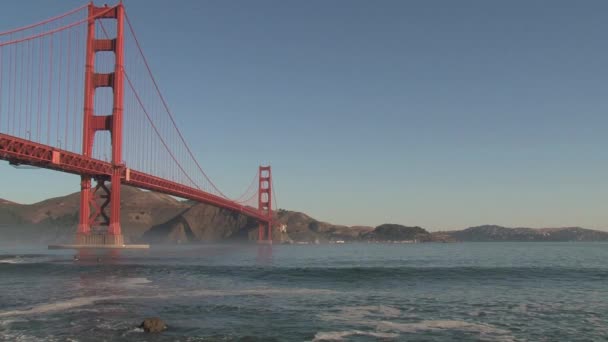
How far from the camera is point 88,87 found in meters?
80.9

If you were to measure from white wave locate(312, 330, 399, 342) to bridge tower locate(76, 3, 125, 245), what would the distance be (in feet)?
215

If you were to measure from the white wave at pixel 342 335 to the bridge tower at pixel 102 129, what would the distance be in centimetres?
6557

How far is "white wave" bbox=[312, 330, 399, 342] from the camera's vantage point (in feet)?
55.8

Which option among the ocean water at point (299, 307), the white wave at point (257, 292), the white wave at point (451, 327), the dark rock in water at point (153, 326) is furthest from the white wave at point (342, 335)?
the white wave at point (257, 292)

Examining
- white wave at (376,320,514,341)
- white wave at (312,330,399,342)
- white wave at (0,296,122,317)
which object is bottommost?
white wave at (376,320,514,341)

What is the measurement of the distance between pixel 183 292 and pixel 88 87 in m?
61.7

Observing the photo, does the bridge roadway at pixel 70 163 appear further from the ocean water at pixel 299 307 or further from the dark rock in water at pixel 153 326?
the dark rock in water at pixel 153 326

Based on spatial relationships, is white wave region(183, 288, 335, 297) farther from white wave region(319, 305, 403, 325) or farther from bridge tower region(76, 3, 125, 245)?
bridge tower region(76, 3, 125, 245)

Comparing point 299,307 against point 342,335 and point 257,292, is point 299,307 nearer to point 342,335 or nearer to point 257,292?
point 257,292

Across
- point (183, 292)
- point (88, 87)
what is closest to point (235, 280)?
point (183, 292)

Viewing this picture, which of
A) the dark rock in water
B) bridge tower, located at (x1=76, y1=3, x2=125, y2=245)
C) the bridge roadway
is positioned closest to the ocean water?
the dark rock in water

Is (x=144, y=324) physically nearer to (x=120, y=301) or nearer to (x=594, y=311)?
(x=120, y=301)

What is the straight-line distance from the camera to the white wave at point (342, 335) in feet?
55.8

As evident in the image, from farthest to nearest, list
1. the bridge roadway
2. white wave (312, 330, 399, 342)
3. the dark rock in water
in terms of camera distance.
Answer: the bridge roadway, the dark rock in water, white wave (312, 330, 399, 342)
